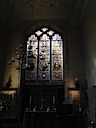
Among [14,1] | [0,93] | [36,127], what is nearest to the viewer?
[36,127]

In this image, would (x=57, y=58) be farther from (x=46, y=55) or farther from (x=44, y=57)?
(x=44, y=57)

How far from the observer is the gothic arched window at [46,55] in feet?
33.8

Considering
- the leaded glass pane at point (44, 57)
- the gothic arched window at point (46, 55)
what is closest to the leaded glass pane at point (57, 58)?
the gothic arched window at point (46, 55)

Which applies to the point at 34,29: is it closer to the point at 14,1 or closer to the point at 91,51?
the point at 14,1

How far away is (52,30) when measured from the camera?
37.9 ft

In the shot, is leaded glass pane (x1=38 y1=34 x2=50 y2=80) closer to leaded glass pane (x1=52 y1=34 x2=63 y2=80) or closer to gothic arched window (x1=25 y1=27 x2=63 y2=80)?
gothic arched window (x1=25 y1=27 x2=63 y2=80)

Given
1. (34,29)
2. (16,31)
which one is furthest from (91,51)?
(16,31)

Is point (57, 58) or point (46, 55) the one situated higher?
point (46, 55)

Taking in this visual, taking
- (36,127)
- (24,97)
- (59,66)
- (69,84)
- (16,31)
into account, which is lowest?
(36,127)

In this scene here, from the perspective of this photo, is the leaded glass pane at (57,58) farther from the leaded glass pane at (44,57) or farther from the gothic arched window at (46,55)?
the leaded glass pane at (44,57)

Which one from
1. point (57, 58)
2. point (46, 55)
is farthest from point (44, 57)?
point (57, 58)

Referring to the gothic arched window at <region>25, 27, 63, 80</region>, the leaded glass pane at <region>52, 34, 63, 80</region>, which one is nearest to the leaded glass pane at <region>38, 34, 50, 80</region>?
the gothic arched window at <region>25, 27, 63, 80</region>

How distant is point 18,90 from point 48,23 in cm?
500

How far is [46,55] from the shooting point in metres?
10.8
